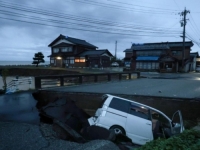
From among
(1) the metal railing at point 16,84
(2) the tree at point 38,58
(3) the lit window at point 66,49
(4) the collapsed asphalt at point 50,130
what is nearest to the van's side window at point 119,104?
(4) the collapsed asphalt at point 50,130

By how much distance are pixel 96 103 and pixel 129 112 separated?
384 cm

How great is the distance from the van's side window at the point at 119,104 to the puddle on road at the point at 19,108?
140 inches

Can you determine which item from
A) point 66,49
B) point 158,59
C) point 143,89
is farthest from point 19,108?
point 66,49

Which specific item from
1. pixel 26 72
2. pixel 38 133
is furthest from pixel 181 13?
pixel 38 133

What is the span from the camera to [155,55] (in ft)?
132

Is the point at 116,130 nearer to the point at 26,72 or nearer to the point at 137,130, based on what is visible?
the point at 137,130

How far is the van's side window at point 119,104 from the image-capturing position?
6.01m

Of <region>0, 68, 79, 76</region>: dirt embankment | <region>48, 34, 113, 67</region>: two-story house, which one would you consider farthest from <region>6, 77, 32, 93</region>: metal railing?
<region>48, 34, 113, 67</region>: two-story house

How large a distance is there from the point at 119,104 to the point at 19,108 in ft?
18.0

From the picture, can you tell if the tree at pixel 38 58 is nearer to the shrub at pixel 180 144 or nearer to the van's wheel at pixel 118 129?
the van's wheel at pixel 118 129

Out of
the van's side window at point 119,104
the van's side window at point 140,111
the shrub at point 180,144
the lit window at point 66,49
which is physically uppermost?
the lit window at point 66,49

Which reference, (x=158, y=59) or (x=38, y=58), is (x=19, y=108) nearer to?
(x=158, y=59)

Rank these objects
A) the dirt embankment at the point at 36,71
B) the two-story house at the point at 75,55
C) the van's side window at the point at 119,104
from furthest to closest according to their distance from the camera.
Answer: the two-story house at the point at 75,55 < the dirt embankment at the point at 36,71 < the van's side window at the point at 119,104

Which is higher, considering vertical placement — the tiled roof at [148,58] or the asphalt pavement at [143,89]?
the tiled roof at [148,58]
